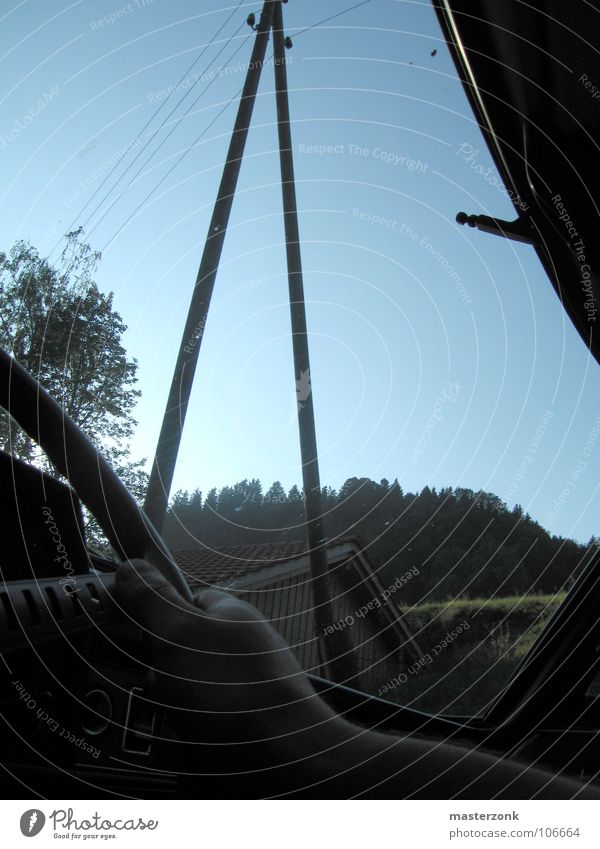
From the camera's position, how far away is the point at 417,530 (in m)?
0.91

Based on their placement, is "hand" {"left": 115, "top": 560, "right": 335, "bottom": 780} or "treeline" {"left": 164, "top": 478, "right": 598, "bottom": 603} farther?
"treeline" {"left": 164, "top": 478, "right": 598, "bottom": 603}

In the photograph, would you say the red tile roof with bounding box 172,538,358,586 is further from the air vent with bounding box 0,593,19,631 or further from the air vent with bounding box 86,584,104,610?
the air vent with bounding box 0,593,19,631

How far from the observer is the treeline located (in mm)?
900

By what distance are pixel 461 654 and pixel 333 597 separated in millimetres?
186

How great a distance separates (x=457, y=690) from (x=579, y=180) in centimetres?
75

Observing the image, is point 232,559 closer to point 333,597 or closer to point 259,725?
point 333,597

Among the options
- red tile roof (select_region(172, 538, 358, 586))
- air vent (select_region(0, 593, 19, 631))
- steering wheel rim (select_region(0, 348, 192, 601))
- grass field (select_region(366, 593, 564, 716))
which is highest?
steering wheel rim (select_region(0, 348, 192, 601))

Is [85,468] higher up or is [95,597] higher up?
[85,468]

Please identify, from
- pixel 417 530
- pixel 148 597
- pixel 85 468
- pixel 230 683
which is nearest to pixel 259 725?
pixel 230 683

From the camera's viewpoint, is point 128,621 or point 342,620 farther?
point 342,620

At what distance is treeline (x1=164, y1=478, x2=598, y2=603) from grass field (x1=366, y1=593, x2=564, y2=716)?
21mm

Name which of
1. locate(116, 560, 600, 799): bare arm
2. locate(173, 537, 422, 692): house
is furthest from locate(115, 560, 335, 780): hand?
locate(173, 537, 422, 692): house

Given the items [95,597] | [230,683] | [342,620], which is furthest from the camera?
[342,620]
